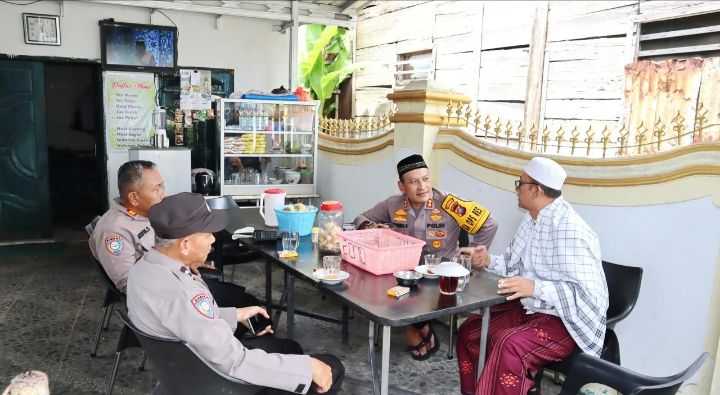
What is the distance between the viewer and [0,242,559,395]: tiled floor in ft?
10.3

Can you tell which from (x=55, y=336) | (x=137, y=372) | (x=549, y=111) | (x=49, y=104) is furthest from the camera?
(x=49, y=104)

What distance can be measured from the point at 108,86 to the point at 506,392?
5.56 meters

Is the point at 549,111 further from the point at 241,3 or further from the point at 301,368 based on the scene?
the point at 301,368

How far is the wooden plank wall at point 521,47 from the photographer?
4.62 metres

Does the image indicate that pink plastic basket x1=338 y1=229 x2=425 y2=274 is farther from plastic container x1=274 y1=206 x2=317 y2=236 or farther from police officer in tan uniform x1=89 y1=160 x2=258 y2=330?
police officer in tan uniform x1=89 y1=160 x2=258 y2=330

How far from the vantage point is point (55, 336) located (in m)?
3.71

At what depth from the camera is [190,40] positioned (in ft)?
20.8

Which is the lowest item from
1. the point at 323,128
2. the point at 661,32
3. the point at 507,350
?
the point at 507,350

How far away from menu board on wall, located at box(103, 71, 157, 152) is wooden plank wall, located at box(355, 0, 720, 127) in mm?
3138

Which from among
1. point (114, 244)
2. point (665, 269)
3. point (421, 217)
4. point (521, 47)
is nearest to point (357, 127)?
point (521, 47)

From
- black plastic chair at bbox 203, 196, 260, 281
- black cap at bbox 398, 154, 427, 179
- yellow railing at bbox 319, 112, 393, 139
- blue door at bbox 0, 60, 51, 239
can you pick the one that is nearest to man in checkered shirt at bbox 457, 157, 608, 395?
black cap at bbox 398, 154, 427, 179

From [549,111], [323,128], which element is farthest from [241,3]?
[549,111]

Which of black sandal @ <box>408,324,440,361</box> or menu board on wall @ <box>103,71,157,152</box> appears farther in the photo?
menu board on wall @ <box>103,71,157,152</box>

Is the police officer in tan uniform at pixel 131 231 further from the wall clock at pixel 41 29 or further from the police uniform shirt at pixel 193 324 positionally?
the wall clock at pixel 41 29
